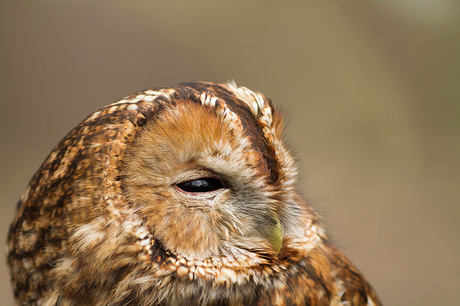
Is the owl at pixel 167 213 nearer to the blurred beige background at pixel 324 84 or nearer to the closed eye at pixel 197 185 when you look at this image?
the closed eye at pixel 197 185

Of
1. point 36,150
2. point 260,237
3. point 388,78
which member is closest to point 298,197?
point 260,237

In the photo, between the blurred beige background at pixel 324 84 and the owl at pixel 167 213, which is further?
the blurred beige background at pixel 324 84

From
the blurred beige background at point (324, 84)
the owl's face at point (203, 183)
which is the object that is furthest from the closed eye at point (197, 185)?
the blurred beige background at point (324, 84)

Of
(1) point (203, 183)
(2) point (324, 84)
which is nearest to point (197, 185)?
(1) point (203, 183)

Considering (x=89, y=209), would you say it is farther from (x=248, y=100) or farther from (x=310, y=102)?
(x=310, y=102)

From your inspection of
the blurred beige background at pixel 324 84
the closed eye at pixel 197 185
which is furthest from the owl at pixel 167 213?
the blurred beige background at pixel 324 84

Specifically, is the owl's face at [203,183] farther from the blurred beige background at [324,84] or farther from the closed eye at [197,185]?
the blurred beige background at [324,84]

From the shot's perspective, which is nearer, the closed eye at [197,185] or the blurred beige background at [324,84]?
the closed eye at [197,185]
